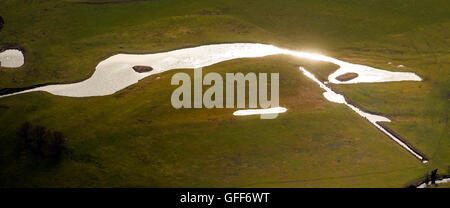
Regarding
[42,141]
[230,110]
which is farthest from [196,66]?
[42,141]

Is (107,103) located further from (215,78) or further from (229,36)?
(229,36)

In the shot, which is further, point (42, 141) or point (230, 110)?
point (230, 110)

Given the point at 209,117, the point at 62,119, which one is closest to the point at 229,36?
the point at 209,117

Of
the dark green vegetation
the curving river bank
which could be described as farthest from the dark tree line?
the curving river bank

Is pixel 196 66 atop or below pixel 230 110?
atop

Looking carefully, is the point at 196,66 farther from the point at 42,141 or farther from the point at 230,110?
the point at 42,141

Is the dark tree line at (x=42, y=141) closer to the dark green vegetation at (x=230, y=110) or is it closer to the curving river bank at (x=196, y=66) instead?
the dark green vegetation at (x=230, y=110)

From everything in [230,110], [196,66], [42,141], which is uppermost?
[196,66]
